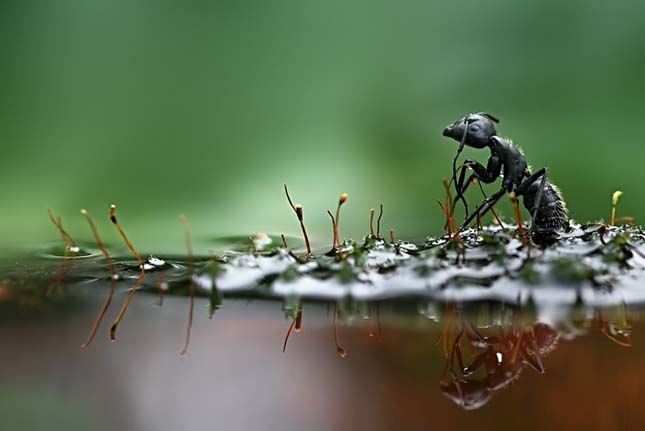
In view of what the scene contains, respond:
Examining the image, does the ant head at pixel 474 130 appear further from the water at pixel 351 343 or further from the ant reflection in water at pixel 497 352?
the ant reflection in water at pixel 497 352

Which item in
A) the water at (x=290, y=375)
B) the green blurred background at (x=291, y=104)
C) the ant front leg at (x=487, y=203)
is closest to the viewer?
the water at (x=290, y=375)

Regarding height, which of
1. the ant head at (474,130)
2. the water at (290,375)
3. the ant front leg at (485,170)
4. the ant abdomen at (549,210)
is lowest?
the water at (290,375)

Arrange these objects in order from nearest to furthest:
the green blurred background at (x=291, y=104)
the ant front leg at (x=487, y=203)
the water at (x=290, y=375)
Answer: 1. the water at (x=290, y=375)
2. the ant front leg at (x=487, y=203)
3. the green blurred background at (x=291, y=104)

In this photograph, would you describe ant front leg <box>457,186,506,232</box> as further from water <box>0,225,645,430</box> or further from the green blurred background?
the green blurred background

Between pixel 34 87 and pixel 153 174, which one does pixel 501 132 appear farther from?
pixel 34 87

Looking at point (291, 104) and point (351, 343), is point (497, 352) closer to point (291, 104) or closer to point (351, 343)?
point (351, 343)

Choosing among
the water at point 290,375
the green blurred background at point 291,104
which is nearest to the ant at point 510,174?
the water at point 290,375
